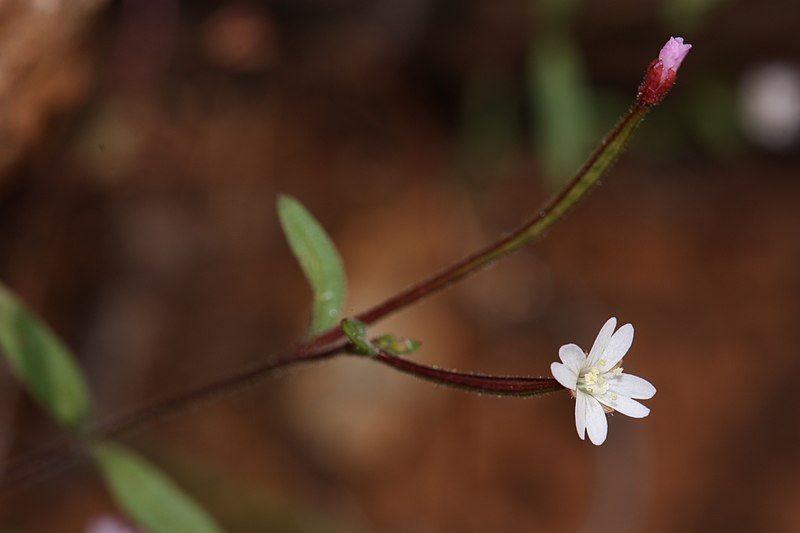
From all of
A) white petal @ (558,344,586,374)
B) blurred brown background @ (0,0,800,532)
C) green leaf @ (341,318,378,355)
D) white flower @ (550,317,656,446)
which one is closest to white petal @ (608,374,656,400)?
white flower @ (550,317,656,446)

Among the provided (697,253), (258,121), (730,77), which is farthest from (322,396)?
(730,77)

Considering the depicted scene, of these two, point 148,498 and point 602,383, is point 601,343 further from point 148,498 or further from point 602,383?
point 148,498

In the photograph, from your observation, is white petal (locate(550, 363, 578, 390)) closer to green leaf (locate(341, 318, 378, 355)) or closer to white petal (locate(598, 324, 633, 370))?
white petal (locate(598, 324, 633, 370))

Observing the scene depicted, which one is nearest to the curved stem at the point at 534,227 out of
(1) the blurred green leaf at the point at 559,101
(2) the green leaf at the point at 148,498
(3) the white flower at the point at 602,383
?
(3) the white flower at the point at 602,383

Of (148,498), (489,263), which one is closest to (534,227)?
(489,263)

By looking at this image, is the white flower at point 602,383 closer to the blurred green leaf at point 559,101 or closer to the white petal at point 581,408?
the white petal at point 581,408
